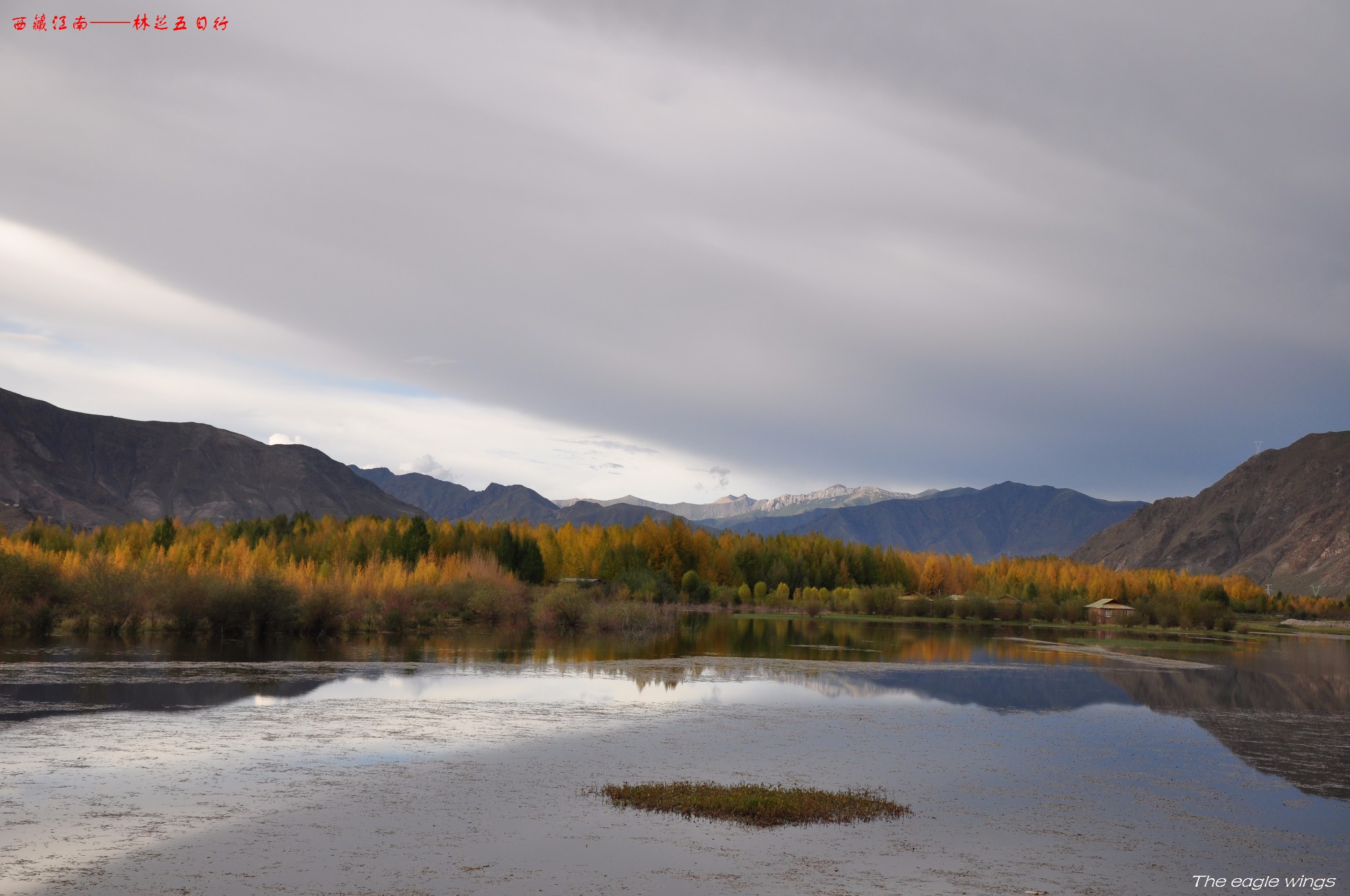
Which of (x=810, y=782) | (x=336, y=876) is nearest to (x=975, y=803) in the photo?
(x=810, y=782)

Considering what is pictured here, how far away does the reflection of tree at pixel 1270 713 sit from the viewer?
2392 cm

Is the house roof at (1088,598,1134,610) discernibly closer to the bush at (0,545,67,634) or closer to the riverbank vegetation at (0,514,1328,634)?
the riverbank vegetation at (0,514,1328,634)

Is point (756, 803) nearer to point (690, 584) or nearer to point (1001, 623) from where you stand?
point (1001, 623)

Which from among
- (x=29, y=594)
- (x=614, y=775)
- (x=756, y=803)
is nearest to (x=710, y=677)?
(x=614, y=775)

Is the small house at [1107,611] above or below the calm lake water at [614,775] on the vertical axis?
below

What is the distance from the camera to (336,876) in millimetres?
12984

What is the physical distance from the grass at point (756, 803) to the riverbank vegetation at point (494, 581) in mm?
44367

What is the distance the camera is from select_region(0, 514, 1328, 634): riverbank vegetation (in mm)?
54219

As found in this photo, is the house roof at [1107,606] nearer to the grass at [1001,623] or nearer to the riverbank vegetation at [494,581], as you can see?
the riverbank vegetation at [494,581]

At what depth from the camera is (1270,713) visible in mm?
34656

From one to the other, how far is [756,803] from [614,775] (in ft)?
13.5

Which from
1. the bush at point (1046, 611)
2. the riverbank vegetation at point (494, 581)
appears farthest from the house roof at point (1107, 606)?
the bush at point (1046, 611)

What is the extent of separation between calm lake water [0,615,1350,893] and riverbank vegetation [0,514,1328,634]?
42.7ft

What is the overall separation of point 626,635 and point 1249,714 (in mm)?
42652
